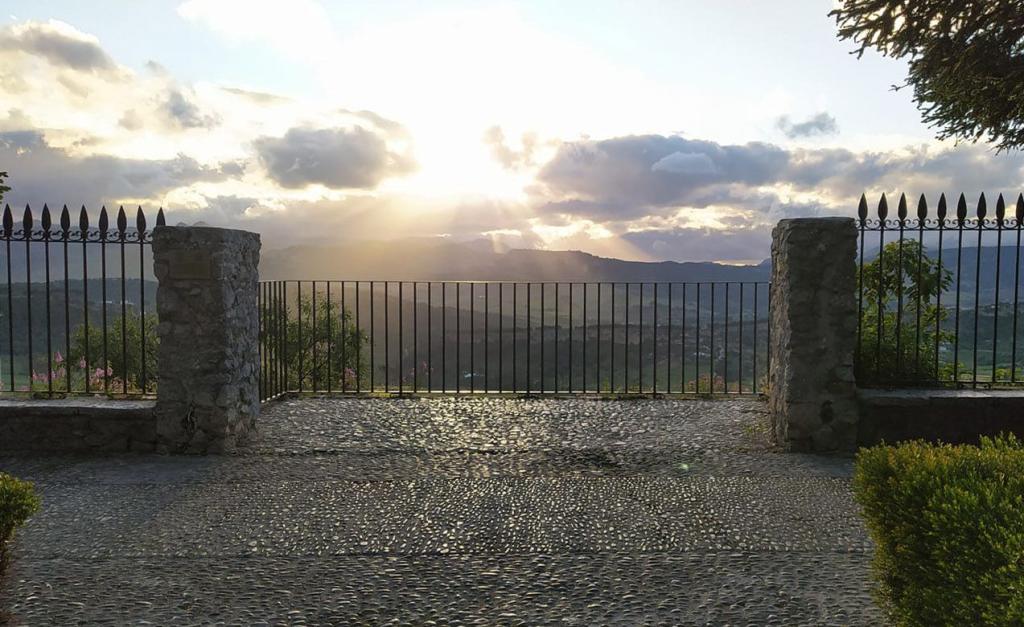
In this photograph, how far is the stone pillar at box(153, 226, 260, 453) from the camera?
6242 millimetres

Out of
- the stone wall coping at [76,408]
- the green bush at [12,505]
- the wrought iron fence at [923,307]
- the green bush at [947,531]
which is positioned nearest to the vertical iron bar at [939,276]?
the wrought iron fence at [923,307]

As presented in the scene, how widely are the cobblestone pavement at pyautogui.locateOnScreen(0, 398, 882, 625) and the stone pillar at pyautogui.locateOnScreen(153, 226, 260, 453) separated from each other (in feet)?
1.03

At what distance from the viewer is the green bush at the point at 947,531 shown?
226 centimetres

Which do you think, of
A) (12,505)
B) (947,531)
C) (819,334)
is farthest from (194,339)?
(947,531)

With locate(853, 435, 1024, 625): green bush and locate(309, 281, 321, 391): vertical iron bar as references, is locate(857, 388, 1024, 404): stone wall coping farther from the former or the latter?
locate(309, 281, 321, 391): vertical iron bar

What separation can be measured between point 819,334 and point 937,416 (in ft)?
4.87

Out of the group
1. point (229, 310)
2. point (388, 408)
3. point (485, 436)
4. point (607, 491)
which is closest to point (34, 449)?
point (229, 310)

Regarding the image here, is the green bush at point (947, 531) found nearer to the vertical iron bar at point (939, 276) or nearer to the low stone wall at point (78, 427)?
the vertical iron bar at point (939, 276)

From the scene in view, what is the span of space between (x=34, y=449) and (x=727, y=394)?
25.0 ft

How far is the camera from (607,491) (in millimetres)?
5160

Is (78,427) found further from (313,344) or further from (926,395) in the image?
(926,395)

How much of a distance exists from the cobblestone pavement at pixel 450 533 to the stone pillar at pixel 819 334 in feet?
1.16

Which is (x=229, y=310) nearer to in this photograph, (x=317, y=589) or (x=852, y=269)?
(x=317, y=589)

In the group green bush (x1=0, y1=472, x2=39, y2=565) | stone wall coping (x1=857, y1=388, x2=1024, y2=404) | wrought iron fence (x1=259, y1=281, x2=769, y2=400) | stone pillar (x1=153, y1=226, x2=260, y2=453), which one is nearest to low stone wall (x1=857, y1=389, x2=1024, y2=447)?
stone wall coping (x1=857, y1=388, x2=1024, y2=404)
